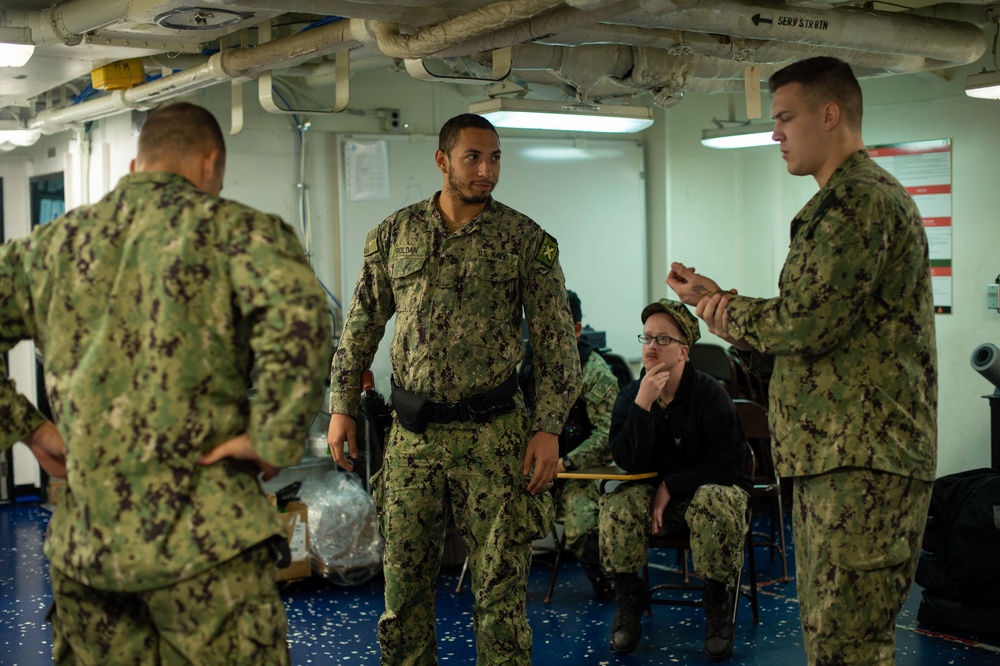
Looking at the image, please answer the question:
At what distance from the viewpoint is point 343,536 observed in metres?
5.44

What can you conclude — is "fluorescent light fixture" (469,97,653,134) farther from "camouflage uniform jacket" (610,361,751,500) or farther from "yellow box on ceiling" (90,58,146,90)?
"yellow box on ceiling" (90,58,146,90)

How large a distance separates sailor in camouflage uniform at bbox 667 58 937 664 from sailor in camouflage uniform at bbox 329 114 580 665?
0.90 meters

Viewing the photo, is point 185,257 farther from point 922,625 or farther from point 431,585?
point 922,625

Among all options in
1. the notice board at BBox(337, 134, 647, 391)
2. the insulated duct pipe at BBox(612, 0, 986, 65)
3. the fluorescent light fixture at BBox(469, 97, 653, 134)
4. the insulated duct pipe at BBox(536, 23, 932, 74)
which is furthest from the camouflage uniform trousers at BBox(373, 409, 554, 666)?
the notice board at BBox(337, 134, 647, 391)

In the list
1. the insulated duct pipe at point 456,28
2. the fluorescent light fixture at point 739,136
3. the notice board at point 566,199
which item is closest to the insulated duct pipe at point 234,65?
the insulated duct pipe at point 456,28

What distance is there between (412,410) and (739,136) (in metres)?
3.82

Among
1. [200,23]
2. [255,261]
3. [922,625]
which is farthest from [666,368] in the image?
[255,261]

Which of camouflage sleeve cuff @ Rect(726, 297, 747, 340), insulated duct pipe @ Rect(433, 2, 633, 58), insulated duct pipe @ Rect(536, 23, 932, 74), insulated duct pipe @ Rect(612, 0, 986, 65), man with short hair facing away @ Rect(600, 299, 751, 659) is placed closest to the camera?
camouflage sleeve cuff @ Rect(726, 297, 747, 340)

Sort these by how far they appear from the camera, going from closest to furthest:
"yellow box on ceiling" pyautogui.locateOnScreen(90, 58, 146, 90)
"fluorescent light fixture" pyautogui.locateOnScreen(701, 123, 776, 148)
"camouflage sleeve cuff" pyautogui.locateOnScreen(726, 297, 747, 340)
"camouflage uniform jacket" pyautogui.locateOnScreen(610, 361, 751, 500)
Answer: "camouflage sleeve cuff" pyautogui.locateOnScreen(726, 297, 747, 340), "camouflage uniform jacket" pyautogui.locateOnScreen(610, 361, 751, 500), "yellow box on ceiling" pyautogui.locateOnScreen(90, 58, 146, 90), "fluorescent light fixture" pyautogui.locateOnScreen(701, 123, 776, 148)

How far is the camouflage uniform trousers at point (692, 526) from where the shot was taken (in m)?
4.32

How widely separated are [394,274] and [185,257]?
1.36 meters

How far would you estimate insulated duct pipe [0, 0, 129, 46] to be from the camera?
13.5ft

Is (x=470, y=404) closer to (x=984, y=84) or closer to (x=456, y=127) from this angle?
(x=456, y=127)

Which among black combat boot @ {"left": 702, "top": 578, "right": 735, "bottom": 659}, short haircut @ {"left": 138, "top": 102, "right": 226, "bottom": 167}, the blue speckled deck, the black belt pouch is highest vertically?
short haircut @ {"left": 138, "top": 102, "right": 226, "bottom": 167}
